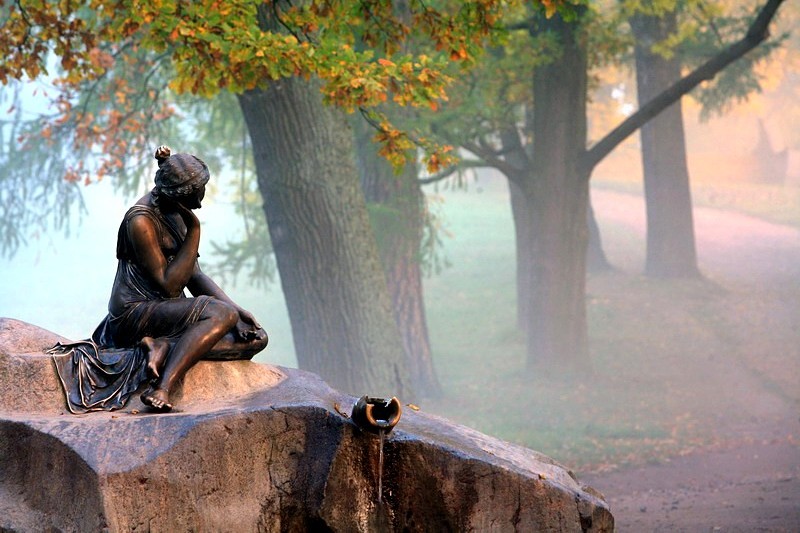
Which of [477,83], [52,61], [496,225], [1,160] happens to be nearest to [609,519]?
[477,83]

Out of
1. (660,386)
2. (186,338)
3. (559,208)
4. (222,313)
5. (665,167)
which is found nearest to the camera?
(186,338)

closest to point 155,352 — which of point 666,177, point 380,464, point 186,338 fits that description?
point 186,338

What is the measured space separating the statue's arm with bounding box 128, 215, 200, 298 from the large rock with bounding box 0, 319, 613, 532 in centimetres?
71

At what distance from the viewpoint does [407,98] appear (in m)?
9.88

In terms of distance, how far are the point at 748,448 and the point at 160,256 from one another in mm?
9910

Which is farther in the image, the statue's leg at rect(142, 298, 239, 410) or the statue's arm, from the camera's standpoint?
the statue's arm

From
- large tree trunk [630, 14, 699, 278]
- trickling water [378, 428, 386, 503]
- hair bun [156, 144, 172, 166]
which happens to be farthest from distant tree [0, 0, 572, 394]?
large tree trunk [630, 14, 699, 278]

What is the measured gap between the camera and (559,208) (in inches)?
645

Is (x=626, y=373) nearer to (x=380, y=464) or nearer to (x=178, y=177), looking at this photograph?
(x=380, y=464)

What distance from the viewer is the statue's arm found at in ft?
21.1

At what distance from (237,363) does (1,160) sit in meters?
14.7

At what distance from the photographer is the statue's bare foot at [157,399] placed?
5941 millimetres

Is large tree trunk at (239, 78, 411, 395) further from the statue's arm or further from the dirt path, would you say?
the statue's arm

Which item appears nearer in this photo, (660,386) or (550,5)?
(550,5)
